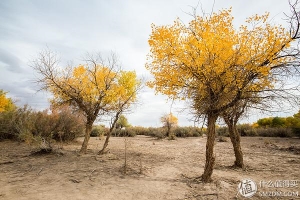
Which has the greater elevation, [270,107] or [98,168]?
[270,107]

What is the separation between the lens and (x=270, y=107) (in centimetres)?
745

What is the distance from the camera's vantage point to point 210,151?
711 centimetres

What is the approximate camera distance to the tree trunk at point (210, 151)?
7.02 meters

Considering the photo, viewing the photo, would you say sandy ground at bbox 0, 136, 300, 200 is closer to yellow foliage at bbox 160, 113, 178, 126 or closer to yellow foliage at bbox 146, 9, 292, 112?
yellow foliage at bbox 146, 9, 292, 112

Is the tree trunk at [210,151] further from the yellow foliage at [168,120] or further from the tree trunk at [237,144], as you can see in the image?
the yellow foliage at [168,120]

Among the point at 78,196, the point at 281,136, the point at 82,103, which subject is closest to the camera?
the point at 78,196

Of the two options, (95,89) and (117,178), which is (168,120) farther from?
(117,178)

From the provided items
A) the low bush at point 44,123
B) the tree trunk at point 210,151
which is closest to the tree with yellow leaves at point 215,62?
the tree trunk at point 210,151

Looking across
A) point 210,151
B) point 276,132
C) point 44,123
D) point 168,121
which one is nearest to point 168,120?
point 168,121

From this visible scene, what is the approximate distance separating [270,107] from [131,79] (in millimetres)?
7634

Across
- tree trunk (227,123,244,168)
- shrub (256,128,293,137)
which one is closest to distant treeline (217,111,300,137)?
shrub (256,128,293,137)

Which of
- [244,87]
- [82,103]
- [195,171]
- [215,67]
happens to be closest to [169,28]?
[215,67]

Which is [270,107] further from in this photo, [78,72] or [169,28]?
[78,72]

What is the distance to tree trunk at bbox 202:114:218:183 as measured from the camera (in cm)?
702
